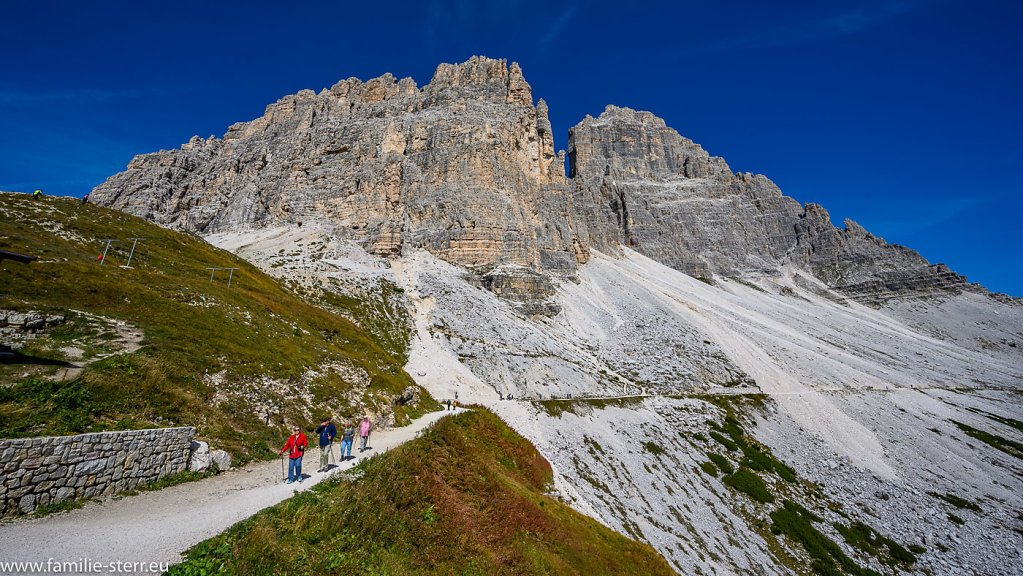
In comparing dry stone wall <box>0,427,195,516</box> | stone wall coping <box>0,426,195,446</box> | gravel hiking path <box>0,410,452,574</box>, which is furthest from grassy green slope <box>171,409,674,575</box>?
stone wall coping <box>0,426,195,446</box>

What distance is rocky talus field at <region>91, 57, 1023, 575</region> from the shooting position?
33.0 m

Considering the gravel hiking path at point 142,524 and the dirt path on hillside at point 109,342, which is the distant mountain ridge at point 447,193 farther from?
the gravel hiking path at point 142,524

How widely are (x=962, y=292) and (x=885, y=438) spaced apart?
136770 millimetres

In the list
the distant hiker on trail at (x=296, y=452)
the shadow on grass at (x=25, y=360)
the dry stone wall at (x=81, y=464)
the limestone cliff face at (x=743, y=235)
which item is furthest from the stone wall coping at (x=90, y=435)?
the limestone cliff face at (x=743, y=235)

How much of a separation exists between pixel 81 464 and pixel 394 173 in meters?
100

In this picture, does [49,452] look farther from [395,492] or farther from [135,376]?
[395,492]

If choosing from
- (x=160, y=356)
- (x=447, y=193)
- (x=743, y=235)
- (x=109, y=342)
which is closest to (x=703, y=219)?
(x=743, y=235)

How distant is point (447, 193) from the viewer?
95.9 m

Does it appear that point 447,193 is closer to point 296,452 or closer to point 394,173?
point 394,173

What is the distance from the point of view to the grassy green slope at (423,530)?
7605mm

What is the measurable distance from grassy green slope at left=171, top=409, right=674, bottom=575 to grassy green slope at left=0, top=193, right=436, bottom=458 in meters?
7.85

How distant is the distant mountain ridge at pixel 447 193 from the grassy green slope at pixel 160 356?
5155 cm

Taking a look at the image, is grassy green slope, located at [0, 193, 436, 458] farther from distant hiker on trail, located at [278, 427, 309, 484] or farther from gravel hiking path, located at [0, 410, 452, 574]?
distant hiker on trail, located at [278, 427, 309, 484]

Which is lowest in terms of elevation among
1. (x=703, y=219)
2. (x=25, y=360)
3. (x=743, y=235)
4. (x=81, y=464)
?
(x=81, y=464)
